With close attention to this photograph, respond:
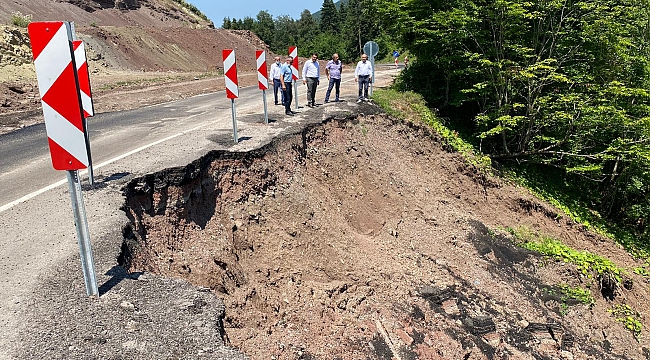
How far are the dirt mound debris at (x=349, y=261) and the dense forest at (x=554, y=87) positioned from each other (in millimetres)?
4516

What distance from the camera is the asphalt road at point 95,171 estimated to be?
402 centimetres

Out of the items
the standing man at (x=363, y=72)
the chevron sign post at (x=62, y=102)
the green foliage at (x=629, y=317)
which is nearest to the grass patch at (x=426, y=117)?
the standing man at (x=363, y=72)

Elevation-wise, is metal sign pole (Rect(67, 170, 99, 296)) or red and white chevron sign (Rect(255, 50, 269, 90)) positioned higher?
red and white chevron sign (Rect(255, 50, 269, 90))

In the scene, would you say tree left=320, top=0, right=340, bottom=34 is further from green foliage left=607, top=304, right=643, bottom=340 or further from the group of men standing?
green foliage left=607, top=304, right=643, bottom=340

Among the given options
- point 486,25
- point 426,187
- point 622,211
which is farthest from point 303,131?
point 622,211

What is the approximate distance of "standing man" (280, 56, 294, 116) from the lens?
1148 centimetres

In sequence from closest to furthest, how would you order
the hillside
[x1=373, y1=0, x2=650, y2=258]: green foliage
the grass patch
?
[x1=373, y1=0, x2=650, y2=258]: green foliage < the grass patch < the hillside

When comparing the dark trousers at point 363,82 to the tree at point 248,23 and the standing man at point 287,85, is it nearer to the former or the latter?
the standing man at point 287,85

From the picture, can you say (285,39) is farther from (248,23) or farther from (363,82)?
(363,82)

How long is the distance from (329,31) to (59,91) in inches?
3074

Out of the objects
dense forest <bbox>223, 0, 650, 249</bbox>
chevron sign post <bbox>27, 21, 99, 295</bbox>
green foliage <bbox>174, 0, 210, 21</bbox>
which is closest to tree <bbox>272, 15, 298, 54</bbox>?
green foliage <bbox>174, 0, 210, 21</bbox>

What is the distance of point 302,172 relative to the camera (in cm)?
868

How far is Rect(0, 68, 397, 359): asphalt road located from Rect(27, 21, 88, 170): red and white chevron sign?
122cm

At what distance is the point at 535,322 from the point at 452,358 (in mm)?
2571
